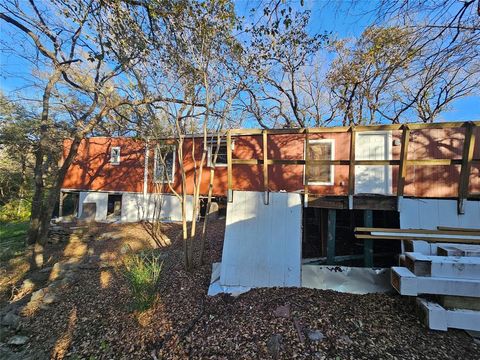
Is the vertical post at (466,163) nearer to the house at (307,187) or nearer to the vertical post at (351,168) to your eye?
the house at (307,187)

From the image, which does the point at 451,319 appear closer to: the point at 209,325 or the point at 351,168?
the point at 351,168

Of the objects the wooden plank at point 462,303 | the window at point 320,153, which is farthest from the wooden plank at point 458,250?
the window at point 320,153

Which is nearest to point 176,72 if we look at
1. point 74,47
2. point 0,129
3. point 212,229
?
point 74,47

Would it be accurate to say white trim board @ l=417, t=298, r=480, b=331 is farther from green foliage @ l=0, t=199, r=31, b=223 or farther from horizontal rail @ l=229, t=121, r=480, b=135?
green foliage @ l=0, t=199, r=31, b=223

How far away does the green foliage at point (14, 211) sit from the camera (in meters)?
16.0

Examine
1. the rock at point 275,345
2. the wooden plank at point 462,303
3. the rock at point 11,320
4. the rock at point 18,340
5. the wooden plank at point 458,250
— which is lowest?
the rock at point 18,340

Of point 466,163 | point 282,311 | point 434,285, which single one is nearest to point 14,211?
point 282,311

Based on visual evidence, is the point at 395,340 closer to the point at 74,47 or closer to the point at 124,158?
the point at 74,47

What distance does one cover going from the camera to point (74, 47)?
24.4 feet

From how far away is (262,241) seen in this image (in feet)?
15.4

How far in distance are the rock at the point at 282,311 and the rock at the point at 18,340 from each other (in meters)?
3.84

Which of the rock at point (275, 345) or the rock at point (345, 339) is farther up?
the rock at point (345, 339)

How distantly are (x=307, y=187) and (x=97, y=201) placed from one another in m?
11.5

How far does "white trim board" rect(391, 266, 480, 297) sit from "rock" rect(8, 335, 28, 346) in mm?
5410
